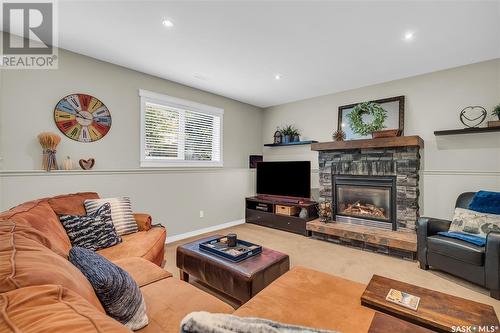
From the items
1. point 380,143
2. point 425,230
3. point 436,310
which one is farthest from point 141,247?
point 380,143

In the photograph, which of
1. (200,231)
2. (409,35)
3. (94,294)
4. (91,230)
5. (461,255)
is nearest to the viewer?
(94,294)

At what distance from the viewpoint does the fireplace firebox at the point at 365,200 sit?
364 cm

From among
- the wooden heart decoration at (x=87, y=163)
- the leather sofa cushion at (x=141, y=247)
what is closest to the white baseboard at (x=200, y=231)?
the leather sofa cushion at (x=141, y=247)

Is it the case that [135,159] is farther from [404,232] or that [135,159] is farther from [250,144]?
[404,232]

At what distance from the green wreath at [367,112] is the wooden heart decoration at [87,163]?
12.6ft

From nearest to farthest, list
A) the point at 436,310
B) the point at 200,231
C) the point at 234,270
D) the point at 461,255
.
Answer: the point at 436,310, the point at 234,270, the point at 461,255, the point at 200,231

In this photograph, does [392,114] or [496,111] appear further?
[392,114]

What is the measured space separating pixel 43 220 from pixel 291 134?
4156 millimetres

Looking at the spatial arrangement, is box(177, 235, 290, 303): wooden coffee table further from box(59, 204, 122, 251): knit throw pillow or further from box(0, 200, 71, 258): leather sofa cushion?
box(0, 200, 71, 258): leather sofa cushion

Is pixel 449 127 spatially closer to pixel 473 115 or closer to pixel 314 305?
pixel 473 115

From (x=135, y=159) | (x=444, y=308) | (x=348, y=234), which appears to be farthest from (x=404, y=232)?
(x=135, y=159)

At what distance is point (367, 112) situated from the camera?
3.84 meters

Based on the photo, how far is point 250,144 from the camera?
212 inches
